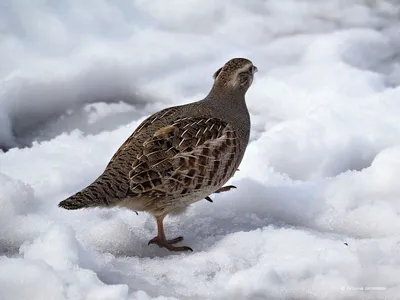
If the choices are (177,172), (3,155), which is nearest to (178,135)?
(177,172)

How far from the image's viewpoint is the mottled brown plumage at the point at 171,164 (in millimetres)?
3426

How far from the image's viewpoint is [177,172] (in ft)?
11.5

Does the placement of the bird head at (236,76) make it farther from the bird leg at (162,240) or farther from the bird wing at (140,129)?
the bird leg at (162,240)

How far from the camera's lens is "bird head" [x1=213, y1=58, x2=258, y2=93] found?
4031 millimetres

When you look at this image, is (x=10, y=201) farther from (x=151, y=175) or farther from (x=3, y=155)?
(x=3, y=155)

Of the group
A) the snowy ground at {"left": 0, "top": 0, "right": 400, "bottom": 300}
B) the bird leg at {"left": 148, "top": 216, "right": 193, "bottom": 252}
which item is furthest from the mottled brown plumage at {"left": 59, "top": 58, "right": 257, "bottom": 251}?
the snowy ground at {"left": 0, "top": 0, "right": 400, "bottom": 300}

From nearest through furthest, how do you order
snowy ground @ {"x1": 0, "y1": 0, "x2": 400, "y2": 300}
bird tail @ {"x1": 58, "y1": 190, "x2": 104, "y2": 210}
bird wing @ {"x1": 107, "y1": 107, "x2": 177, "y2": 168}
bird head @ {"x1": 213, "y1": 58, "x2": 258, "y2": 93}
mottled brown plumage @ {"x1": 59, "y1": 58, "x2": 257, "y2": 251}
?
1. snowy ground @ {"x1": 0, "y1": 0, "x2": 400, "y2": 300}
2. bird tail @ {"x1": 58, "y1": 190, "x2": 104, "y2": 210}
3. mottled brown plumage @ {"x1": 59, "y1": 58, "x2": 257, "y2": 251}
4. bird wing @ {"x1": 107, "y1": 107, "x2": 177, "y2": 168}
5. bird head @ {"x1": 213, "y1": 58, "x2": 258, "y2": 93}

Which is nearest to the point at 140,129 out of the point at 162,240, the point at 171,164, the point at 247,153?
the point at 171,164

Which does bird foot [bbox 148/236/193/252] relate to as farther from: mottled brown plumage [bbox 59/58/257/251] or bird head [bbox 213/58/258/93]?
bird head [bbox 213/58/258/93]

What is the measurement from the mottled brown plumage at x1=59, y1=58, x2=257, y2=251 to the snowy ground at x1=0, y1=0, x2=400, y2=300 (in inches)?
7.5

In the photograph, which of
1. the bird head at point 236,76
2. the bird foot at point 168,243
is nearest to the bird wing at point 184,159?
the bird foot at point 168,243

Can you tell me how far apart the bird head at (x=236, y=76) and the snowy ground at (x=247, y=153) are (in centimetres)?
60

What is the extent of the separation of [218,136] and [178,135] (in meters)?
0.23

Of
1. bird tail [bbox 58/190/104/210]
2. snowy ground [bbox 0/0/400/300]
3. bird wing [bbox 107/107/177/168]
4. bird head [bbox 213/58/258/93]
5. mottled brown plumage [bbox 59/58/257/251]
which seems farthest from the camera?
bird head [bbox 213/58/258/93]
